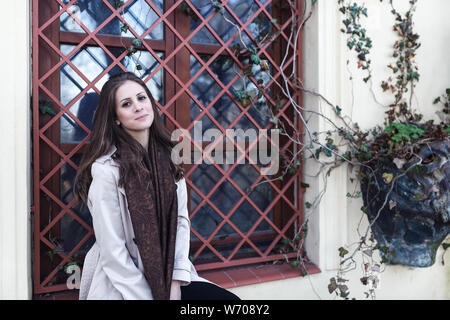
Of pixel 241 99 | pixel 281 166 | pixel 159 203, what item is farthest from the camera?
pixel 281 166

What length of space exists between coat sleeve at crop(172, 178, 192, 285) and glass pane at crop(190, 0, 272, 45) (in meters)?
1.02

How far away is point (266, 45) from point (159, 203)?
1.24 m

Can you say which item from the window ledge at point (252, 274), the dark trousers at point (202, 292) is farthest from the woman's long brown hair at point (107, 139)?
the window ledge at point (252, 274)

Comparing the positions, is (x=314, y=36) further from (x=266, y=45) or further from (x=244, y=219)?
(x=244, y=219)

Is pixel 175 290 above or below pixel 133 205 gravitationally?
below

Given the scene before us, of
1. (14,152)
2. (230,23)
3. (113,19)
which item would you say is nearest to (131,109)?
(14,152)

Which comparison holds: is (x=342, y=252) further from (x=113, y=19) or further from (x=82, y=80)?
(x=113, y=19)

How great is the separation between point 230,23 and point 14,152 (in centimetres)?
143

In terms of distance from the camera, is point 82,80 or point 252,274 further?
point 252,274

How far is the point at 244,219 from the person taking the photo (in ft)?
7.77

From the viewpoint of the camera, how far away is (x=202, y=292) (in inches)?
63.9

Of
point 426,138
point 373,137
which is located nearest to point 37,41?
point 373,137

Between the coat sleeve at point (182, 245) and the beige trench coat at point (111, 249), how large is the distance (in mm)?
11

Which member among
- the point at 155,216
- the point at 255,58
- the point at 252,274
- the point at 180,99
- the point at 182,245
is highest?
the point at 255,58
